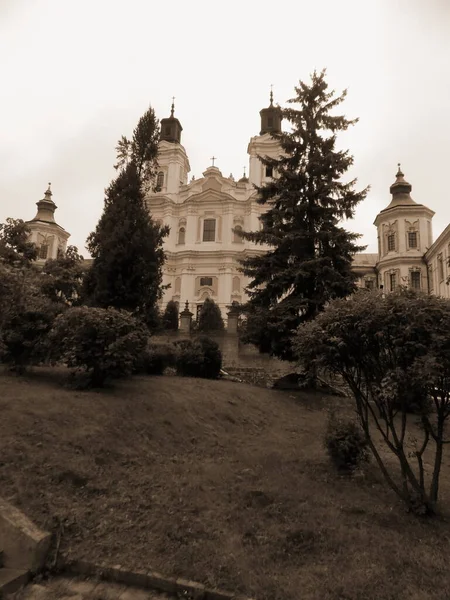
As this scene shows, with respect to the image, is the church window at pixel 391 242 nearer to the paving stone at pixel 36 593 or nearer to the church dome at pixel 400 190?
the church dome at pixel 400 190

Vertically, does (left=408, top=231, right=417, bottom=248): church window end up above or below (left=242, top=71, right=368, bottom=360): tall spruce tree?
above

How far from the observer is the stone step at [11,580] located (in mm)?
4250

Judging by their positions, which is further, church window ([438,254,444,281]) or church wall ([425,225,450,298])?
church window ([438,254,444,281])

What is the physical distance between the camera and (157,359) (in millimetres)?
13750

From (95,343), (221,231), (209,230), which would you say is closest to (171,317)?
(221,231)

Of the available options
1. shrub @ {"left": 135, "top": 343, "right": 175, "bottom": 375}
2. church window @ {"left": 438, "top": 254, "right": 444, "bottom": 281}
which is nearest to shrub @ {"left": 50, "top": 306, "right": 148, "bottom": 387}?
shrub @ {"left": 135, "top": 343, "right": 175, "bottom": 375}

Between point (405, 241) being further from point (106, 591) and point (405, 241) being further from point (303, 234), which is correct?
point (106, 591)

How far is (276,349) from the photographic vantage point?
14.6 m

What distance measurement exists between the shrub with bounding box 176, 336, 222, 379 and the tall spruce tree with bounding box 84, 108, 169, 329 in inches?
91.2

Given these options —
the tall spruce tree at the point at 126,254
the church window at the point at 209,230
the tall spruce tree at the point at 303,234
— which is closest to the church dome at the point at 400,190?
the church window at the point at 209,230

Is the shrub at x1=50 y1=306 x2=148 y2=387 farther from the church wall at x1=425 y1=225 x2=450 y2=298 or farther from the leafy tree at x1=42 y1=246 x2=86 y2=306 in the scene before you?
the church wall at x1=425 y1=225 x2=450 y2=298

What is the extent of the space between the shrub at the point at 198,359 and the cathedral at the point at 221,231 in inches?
934

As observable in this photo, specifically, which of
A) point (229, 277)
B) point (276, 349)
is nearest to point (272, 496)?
point (276, 349)

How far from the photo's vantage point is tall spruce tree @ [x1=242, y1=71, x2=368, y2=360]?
48.5ft
